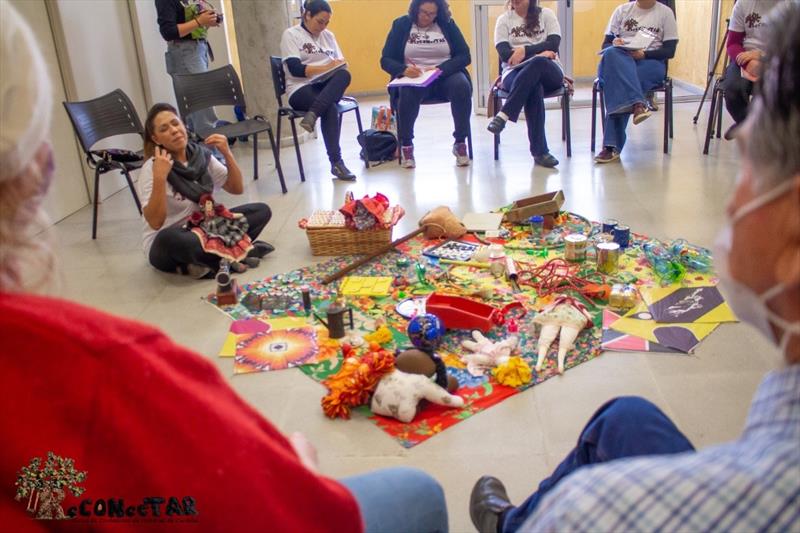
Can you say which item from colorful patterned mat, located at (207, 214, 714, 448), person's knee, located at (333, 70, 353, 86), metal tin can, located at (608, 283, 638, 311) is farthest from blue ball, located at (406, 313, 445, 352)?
person's knee, located at (333, 70, 353, 86)

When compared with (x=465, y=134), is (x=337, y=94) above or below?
above

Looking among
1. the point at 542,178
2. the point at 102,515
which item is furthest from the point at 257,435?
the point at 542,178

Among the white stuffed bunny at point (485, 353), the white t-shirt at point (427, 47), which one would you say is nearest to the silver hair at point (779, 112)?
the white stuffed bunny at point (485, 353)

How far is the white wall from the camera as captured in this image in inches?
155

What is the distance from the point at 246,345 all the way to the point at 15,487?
1789 mm

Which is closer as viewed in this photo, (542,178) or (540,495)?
(540,495)

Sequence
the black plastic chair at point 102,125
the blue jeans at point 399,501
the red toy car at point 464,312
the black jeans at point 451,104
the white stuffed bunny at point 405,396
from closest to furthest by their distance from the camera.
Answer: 1. the blue jeans at point 399,501
2. the white stuffed bunny at point 405,396
3. the red toy car at point 464,312
4. the black plastic chair at point 102,125
5. the black jeans at point 451,104

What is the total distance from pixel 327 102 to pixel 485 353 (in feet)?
9.39

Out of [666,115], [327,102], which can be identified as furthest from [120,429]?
[666,115]

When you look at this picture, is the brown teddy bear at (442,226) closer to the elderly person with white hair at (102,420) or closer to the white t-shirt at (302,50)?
A: the white t-shirt at (302,50)

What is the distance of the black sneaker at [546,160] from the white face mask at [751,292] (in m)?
3.86

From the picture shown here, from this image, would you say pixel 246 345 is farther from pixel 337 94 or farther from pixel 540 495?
pixel 337 94

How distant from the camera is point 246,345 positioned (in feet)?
7.68

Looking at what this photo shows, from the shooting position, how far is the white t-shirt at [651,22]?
466 cm
